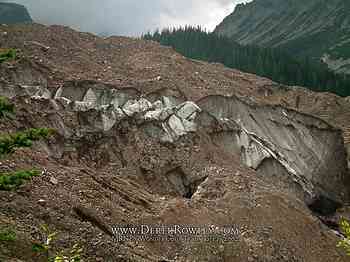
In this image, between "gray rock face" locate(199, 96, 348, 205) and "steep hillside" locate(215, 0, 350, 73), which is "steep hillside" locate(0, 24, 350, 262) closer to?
"gray rock face" locate(199, 96, 348, 205)

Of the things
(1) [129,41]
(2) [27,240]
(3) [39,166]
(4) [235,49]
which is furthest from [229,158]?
(4) [235,49]

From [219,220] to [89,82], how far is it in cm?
1111

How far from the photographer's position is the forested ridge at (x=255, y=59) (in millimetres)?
78562

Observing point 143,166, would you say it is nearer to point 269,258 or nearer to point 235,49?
point 269,258

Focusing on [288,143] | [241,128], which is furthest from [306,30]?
[241,128]

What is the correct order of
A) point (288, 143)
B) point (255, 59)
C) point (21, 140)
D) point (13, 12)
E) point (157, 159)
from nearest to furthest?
point (21, 140)
point (157, 159)
point (288, 143)
point (255, 59)
point (13, 12)

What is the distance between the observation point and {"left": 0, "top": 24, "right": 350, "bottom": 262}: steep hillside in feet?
47.8

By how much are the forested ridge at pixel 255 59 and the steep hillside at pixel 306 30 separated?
143 feet

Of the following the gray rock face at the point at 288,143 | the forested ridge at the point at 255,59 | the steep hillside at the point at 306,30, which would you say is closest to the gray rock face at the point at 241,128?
the gray rock face at the point at 288,143

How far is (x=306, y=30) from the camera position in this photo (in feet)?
555

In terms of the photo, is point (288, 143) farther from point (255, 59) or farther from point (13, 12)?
point (13, 12)

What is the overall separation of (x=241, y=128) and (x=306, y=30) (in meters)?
153

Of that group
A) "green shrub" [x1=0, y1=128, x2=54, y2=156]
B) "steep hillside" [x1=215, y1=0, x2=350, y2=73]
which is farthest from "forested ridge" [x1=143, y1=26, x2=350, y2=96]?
"green shrub" [x1=0, y1=128, x2=54, y2=156]

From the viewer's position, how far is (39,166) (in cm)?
1600
